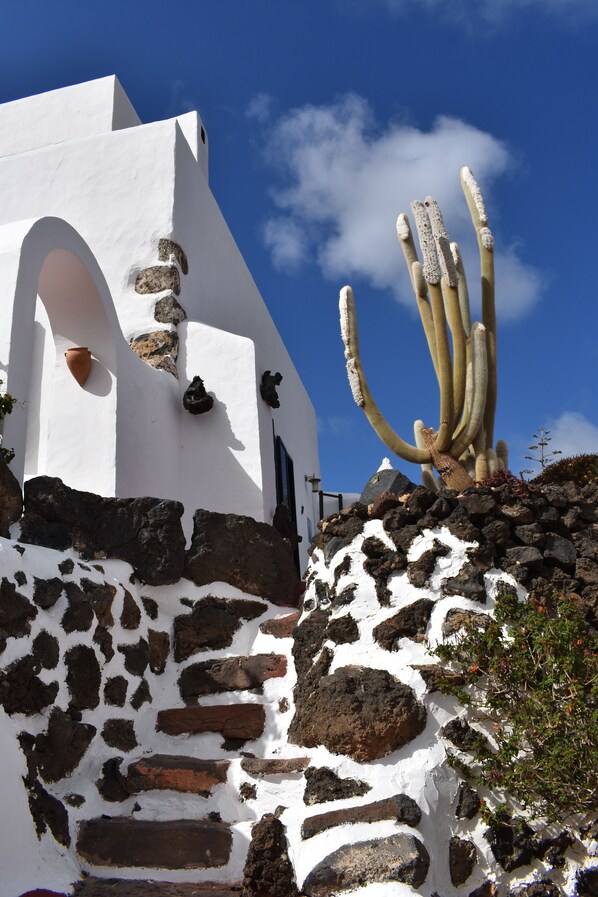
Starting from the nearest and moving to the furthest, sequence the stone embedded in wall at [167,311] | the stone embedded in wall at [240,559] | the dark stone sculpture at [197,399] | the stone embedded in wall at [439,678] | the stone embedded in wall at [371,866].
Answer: the stone embedded in wall at [371,866], the stone embedded in wall at [439,678], the stone embedded in wall at [240,559], the dark stone sculpture at [197,399], the stone embedded in wall at [167,311]

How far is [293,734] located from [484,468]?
11.2ft

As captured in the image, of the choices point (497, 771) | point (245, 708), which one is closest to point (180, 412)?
point (245, 708)

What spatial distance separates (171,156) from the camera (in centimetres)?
859

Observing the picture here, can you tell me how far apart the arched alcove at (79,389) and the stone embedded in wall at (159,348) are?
120cm

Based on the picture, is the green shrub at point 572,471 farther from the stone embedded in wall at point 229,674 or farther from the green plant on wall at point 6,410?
the green plant on wall at point 6,410

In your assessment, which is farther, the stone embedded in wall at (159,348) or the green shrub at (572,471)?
the stone embedded in wall at (159,348)

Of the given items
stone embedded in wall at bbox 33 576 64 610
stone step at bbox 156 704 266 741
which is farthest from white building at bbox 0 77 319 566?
stone step at bbox 156 704 266 741

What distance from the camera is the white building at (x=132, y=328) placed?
20.5ft

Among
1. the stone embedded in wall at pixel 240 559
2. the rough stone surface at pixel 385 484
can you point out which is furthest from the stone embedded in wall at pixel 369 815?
the rough stone surface at pixel 385 484

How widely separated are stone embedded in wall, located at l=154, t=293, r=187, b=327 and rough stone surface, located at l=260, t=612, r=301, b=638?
368cm

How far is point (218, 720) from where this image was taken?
4.69 metres

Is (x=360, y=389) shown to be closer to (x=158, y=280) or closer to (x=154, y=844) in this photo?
(x=158, y=280)

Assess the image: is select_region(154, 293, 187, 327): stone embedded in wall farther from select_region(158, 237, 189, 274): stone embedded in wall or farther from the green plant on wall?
the green plant on wall

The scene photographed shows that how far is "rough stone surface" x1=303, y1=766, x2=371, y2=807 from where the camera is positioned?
3.81m
